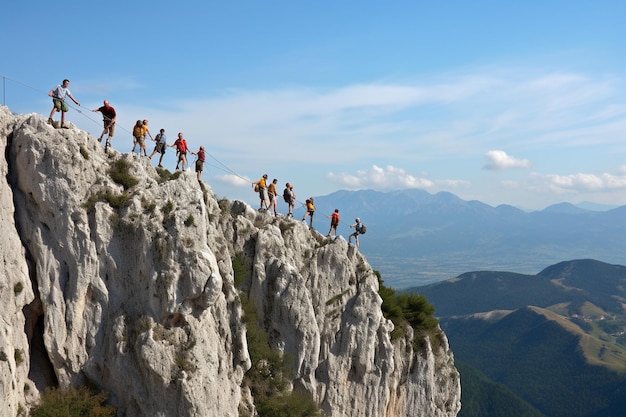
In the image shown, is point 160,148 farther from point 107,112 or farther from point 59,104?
point 59,104

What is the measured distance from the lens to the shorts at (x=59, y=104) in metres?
30.4

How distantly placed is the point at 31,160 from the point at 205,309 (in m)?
11.9

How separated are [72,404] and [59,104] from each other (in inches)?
620

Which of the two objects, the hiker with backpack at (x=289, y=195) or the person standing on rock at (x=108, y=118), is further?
the hiker with backpack at (x=289, y=195)

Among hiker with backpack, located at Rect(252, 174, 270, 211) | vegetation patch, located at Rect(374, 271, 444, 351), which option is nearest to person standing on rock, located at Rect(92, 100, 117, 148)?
hiker with backpack, located at Rect(252, 174, 270, 211)

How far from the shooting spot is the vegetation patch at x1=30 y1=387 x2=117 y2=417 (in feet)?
86.2

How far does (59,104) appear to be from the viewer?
100 feet

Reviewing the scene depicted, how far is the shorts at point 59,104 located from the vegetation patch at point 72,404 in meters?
14.8

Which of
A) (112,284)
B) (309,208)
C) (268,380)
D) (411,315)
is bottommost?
(268,380)

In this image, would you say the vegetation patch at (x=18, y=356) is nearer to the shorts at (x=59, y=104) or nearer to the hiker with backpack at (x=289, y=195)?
the shorts at (x=59, y=104)

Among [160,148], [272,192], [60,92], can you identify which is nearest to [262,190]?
[272,192]

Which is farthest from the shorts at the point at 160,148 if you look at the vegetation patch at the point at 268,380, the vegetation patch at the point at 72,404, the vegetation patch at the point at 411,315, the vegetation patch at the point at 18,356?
the vegetation patch at the point at 411,315

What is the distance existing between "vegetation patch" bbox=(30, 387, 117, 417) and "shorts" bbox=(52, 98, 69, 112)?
14.8 m

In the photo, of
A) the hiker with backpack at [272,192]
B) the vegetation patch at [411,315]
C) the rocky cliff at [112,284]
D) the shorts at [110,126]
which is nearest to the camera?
the rocky cliff at [112,284]
